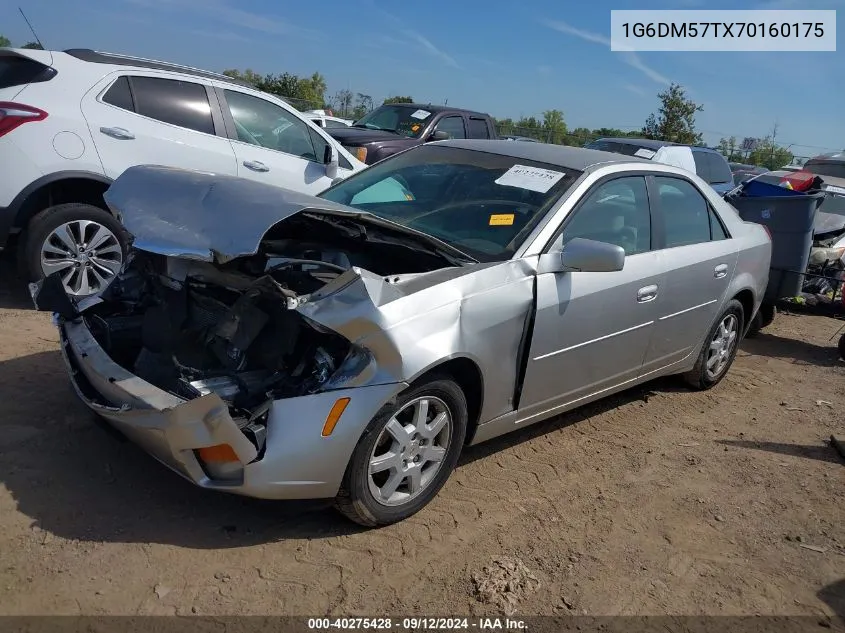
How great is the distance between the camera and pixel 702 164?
12508mm

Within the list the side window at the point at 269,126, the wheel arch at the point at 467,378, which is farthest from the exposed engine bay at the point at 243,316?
the side window at the point at 269,126

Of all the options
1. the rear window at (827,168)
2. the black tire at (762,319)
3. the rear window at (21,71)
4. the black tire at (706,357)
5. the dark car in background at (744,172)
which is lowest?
the dark car in background at (744,172)

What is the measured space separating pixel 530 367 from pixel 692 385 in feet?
8.28

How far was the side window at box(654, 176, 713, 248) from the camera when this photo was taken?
478 cm

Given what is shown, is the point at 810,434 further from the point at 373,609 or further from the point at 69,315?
the point at 69,315

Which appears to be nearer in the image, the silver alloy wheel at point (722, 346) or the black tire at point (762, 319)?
the silver alloy wheel at point (722, 346)

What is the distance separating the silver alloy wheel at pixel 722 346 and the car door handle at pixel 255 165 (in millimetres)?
4080

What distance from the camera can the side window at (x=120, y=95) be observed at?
592 cm

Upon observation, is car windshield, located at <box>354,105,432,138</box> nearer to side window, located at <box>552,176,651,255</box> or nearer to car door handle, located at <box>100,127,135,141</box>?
car door handle, located at <box>100,127,135,141</box>

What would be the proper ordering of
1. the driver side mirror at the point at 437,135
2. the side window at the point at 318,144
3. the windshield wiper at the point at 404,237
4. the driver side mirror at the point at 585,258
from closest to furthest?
the windshield wiper at the point at 404,237 < the driver side mirror at the point at 585,258 < the side window at the point at 318,144 < the driver side mirror at the point at 437,135

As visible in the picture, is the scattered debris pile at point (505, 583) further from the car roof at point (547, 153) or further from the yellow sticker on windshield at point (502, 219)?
the car roof at point (547, 153)

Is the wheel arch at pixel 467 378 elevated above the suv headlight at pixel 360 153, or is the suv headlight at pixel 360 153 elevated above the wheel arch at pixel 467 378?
the suv headlight at pixel 360 153

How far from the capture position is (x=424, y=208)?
14.0 feet

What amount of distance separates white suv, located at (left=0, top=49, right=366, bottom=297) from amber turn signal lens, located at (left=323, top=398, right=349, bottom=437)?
348 centimetres
